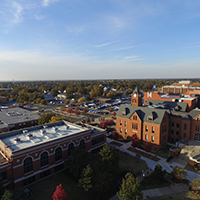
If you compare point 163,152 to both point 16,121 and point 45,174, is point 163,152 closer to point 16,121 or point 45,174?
point 45,174

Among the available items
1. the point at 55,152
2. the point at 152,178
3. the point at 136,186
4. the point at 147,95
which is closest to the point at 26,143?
the point at 55,152

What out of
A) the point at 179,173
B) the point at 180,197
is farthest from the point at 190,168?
the point at 180,197

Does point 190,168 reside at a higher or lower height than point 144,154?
lower

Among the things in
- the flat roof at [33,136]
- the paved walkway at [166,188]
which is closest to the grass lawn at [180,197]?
the paved walkway at [166,188]

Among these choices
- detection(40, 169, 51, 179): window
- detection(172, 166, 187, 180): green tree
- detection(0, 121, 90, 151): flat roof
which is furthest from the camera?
detection(40, 169, 51, 179): window

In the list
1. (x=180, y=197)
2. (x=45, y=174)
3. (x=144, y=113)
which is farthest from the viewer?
(x=144, y=113)

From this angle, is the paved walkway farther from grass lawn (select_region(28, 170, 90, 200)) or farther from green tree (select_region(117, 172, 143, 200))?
grass lawn (select_region(28, 170, 90, 200))

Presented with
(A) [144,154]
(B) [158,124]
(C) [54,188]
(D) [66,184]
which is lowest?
(A) [144,154]

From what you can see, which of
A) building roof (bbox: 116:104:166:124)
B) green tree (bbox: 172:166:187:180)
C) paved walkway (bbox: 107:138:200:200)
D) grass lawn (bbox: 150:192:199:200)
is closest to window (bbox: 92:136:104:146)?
paved walkway (bbox: 107:138:200:200)
